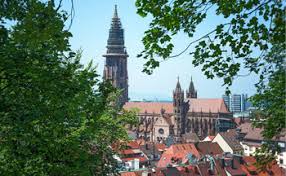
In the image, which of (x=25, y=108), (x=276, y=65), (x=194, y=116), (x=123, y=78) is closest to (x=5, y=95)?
(x=25, y=108)

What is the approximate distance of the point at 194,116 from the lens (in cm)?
12388

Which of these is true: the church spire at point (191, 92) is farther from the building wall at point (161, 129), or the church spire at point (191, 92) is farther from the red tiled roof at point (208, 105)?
the building wall at point (161, 129)

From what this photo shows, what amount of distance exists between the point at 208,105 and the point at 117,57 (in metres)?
38.8

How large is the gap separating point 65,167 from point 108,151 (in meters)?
8.23

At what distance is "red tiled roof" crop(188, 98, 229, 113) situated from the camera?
397ft

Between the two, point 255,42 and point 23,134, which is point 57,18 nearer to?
point 23,134

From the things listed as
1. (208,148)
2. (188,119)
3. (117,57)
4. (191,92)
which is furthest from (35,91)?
(117,57)

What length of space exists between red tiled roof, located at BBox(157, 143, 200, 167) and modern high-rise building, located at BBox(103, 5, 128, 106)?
7473 centimetres

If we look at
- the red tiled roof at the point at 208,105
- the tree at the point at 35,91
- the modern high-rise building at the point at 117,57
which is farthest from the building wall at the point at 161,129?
the tree at the point at 35,91

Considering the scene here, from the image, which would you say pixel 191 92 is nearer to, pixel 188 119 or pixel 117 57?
pixel 188 119

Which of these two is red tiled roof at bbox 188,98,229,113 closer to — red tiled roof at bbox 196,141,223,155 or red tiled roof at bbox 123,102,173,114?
red tiled roof at bbox 123,102,173,114

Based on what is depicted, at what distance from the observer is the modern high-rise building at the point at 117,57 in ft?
474

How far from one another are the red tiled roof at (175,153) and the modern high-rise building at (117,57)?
7473cm

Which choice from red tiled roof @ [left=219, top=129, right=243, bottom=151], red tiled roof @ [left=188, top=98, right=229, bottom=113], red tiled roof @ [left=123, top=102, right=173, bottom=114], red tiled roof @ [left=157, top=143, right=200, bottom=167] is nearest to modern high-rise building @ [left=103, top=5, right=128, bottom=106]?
red tiled roof @ [left=123, top=102, right=173, bottom=114]
